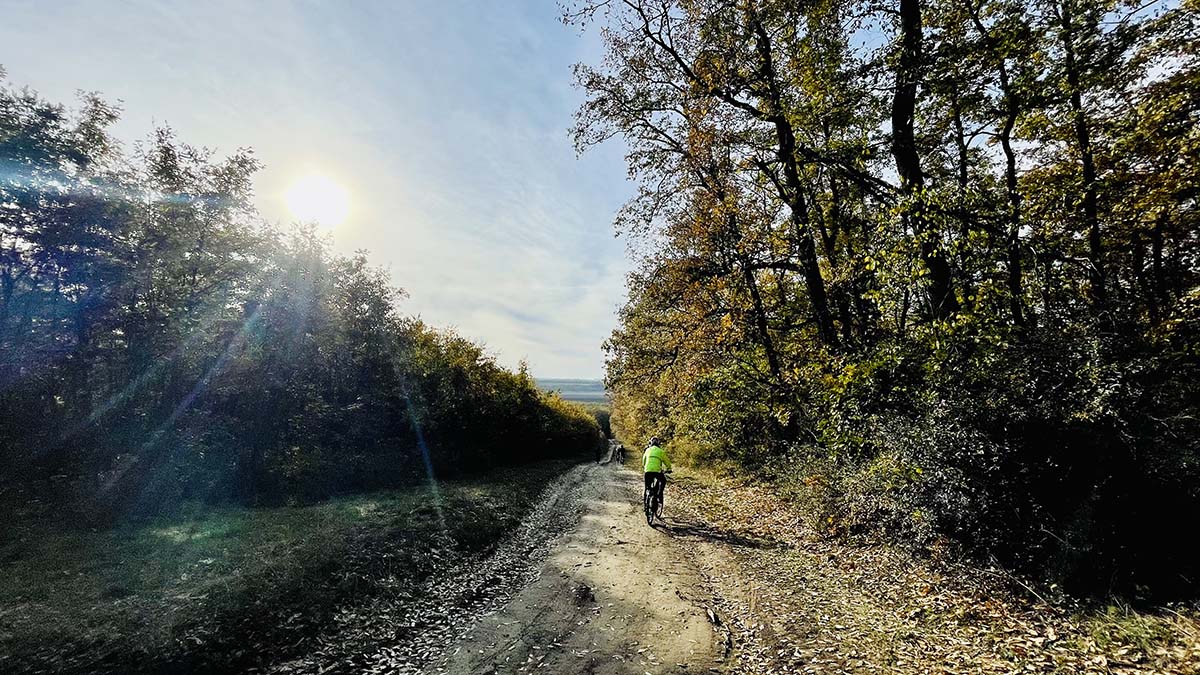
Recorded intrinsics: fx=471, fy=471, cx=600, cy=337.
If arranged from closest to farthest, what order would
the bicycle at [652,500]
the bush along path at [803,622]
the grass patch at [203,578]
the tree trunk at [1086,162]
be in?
the bush along path at [803,622] → the grass patch at [203,578] → the tree trunk at [1086,162] → the bicycle at [652,500]

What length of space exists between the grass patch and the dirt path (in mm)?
2343

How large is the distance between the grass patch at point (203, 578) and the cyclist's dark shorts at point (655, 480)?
13.3ft

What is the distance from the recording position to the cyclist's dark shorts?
44.4ft

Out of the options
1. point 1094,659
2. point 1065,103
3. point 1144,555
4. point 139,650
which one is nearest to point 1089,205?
point 1065,103

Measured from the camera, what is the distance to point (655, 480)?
550 inches

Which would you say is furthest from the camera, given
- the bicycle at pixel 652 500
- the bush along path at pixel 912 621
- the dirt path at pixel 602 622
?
the bicycle at pixel 652 500

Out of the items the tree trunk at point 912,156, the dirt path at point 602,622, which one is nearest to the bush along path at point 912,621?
the dirt path at point 602,622

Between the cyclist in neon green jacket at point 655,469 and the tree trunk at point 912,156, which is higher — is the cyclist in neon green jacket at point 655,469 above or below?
below

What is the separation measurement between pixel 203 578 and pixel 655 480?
10.3 metres

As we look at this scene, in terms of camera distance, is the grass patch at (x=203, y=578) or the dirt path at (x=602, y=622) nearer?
the grass patch at (x=203, y=578)

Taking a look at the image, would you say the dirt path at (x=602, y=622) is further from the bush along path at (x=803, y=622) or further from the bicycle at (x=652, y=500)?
the bicycle at (x=652, y=500)

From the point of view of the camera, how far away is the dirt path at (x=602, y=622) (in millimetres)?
5762

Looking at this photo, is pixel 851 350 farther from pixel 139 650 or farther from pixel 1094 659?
pixel 139 650

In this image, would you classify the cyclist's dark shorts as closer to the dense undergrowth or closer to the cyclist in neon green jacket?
the cyclist in neon green jacket
